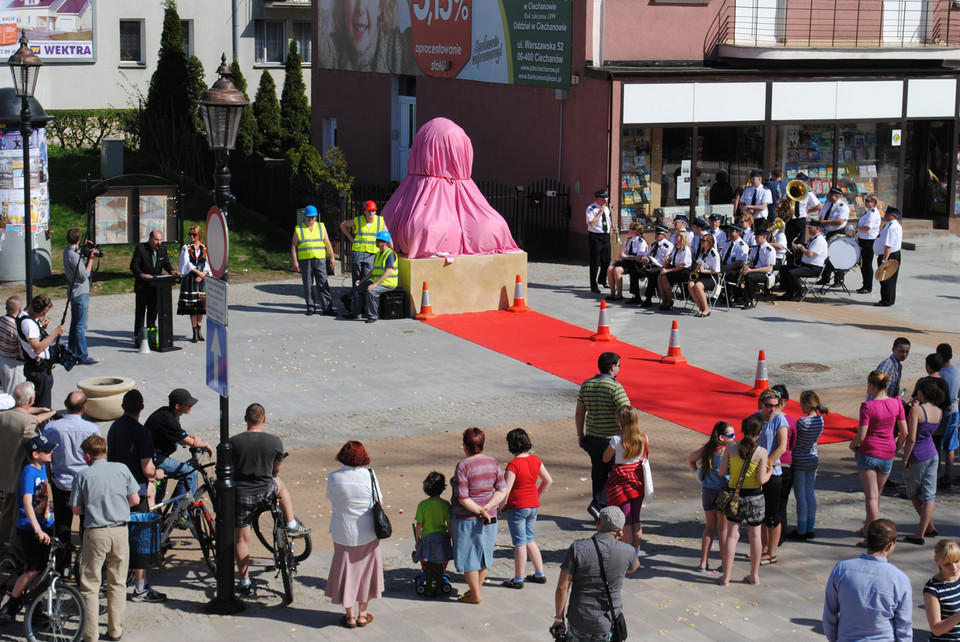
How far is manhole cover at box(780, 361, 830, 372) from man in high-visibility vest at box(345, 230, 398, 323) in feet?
21.0

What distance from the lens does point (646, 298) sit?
21.8m


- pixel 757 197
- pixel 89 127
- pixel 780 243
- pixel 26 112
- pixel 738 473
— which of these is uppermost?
pixel 89 127

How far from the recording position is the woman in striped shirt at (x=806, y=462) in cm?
1120

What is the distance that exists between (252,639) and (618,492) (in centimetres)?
328

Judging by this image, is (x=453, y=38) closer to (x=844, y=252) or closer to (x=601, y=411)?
(x=844, y=252)

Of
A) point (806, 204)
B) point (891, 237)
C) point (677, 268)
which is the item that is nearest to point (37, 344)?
point (677, 268)

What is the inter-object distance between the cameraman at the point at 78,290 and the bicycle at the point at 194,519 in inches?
290

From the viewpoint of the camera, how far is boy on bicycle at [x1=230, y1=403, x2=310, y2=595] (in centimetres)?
1010

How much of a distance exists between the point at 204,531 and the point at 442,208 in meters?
11.2

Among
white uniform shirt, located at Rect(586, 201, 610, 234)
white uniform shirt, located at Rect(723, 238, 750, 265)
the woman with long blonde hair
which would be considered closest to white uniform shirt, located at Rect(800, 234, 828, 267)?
white uniform shirt, located at Rect(723, 238, 750, 265)

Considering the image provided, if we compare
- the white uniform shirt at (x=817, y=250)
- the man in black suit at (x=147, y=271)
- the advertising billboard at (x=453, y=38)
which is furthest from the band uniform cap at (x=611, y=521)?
the advertising billboard at (x=453, y=38)

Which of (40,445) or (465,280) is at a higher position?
(465,280)

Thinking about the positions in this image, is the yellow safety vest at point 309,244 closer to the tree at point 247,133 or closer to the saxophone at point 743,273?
the saxophone at point 743,273

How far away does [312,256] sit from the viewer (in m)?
20.4
